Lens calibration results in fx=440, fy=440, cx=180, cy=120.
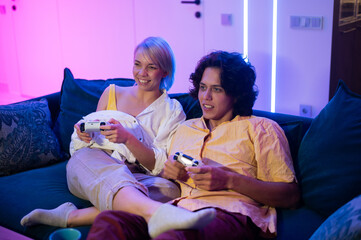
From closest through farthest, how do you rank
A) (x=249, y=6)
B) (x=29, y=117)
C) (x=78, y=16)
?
(x=29, y=117), (x=249, y=6), (x=78, y=16)

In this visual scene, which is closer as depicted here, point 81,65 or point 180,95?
point 180,95

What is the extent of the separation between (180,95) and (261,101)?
1.68m

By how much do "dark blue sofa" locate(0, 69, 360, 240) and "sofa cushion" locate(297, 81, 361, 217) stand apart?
0.02m

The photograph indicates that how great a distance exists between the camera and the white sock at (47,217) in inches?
71.1

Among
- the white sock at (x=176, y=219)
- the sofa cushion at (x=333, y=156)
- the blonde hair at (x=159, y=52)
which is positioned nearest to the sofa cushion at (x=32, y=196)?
the white sock at (x=176, y=219)

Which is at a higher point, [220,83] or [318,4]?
[318,4]

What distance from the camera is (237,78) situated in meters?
1.91

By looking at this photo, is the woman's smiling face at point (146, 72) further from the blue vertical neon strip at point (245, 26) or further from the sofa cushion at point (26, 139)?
the blue vertical neon strip at point (245, 26)

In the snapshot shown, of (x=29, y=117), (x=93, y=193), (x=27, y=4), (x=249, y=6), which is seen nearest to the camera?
(x=93, y=193)

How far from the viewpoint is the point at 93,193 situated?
1856 mm

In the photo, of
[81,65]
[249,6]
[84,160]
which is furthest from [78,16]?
[84,160]

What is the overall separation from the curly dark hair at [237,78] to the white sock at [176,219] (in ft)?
2.24

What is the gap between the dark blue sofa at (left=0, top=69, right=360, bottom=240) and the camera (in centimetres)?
175

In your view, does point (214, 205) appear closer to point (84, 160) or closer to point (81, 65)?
point (84, 160)
